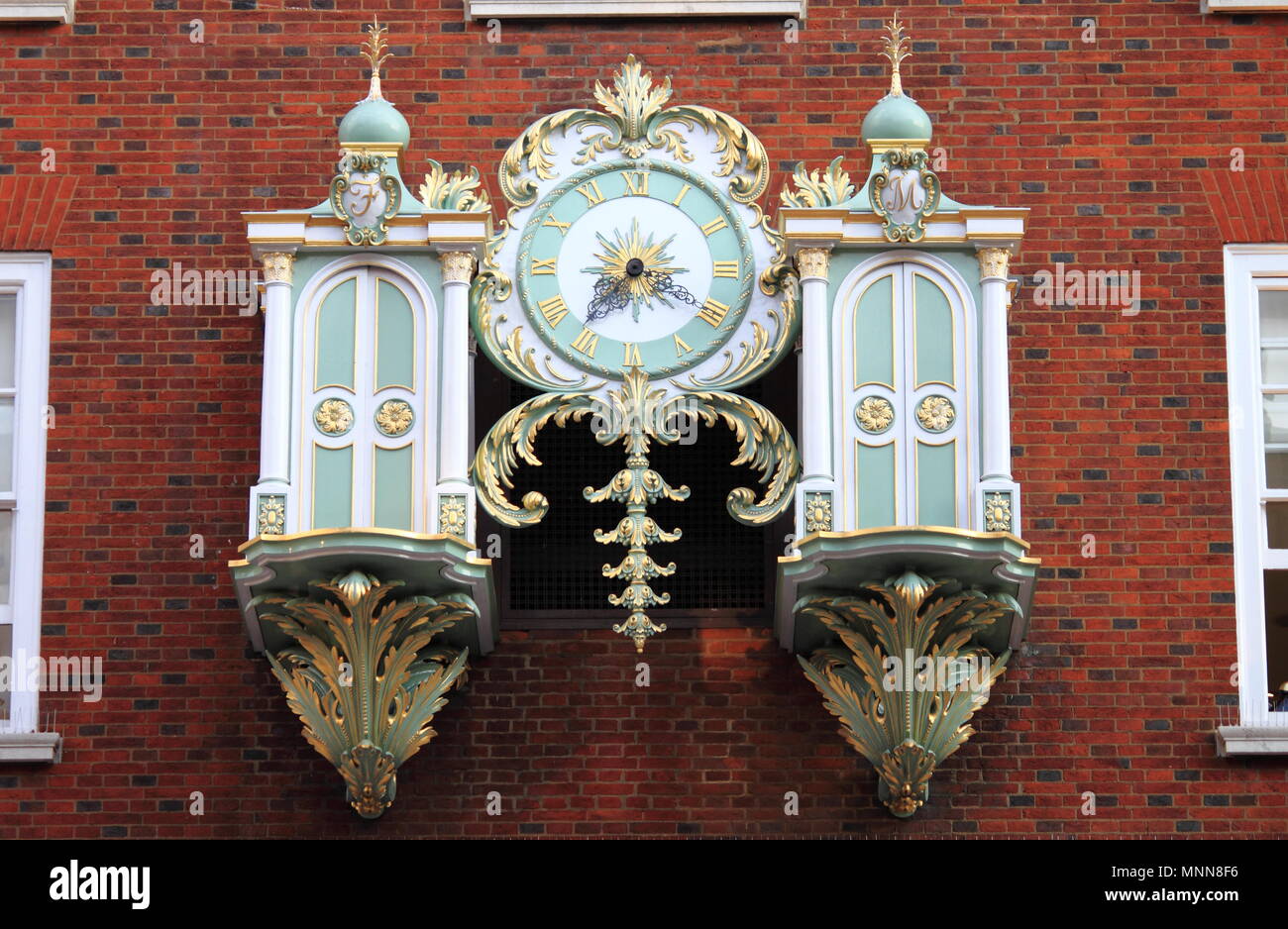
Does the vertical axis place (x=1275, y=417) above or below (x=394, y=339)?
below

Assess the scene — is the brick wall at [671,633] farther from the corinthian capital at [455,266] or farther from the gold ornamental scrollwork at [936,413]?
the corinthian capital at [455,266]

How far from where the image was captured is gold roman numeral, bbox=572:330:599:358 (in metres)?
15.6

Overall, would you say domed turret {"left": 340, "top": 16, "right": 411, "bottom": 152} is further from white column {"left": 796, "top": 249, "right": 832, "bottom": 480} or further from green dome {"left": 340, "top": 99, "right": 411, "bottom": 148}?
white column {"left": 796, "top": 249, "right": 832, "bottom": 480}

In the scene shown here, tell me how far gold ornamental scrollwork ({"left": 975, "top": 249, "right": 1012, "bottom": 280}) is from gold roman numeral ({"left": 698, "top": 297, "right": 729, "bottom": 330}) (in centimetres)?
133

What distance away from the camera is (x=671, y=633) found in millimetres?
15938

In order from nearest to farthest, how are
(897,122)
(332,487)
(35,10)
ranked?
(332,487) → (897,122) → (35,10)

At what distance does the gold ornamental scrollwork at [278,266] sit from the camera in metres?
15.4

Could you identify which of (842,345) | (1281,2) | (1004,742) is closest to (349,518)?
(842,345)

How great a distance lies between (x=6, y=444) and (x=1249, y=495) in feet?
21.9

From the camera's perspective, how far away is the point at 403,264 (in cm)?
1545

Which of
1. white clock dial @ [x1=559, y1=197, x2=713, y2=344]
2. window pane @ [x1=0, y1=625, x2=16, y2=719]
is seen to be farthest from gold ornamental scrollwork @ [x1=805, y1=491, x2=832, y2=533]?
window pane @ [x1=0, y1=625, x2=16, y2=719]

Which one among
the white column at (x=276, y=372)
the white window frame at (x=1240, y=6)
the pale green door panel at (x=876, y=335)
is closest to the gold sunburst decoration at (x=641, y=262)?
the pale green door panel at (x=876, y=335)

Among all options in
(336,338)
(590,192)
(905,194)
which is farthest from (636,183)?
(336,338)

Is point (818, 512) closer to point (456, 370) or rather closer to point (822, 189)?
point (822, 189)
